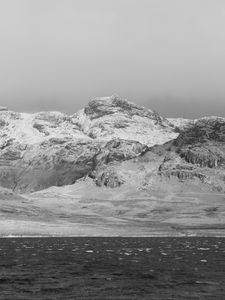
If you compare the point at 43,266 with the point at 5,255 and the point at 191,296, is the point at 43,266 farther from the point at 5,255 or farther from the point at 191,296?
the point at 191,296

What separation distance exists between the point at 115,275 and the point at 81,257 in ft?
106

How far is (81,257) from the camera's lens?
11650 centimetres

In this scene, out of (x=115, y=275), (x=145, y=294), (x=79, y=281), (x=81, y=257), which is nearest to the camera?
(x=145, y=294)

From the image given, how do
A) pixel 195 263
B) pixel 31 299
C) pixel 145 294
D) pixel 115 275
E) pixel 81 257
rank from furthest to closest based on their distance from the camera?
pixel 81 257 → pixel 195 263 → pixel 115 275 → pixel 145 294 → pixel 31 299

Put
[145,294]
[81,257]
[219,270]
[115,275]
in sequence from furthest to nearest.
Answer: [81,257], [219,270], [115,275], [145,294]

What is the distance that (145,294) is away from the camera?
67.8 m

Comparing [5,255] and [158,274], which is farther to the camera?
[5,255]

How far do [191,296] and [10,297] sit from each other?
65.0ft

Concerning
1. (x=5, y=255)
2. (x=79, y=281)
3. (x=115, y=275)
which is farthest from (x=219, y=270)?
(x=5, y=255)

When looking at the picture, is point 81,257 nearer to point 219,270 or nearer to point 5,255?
point 5,255

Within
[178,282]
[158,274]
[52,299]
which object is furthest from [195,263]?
[52,299]

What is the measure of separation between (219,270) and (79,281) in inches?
975

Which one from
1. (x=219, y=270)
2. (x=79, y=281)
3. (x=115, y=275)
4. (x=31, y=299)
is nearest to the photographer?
(x=31, y=299)

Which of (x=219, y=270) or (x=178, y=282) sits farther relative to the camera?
(x=219, y=270)
